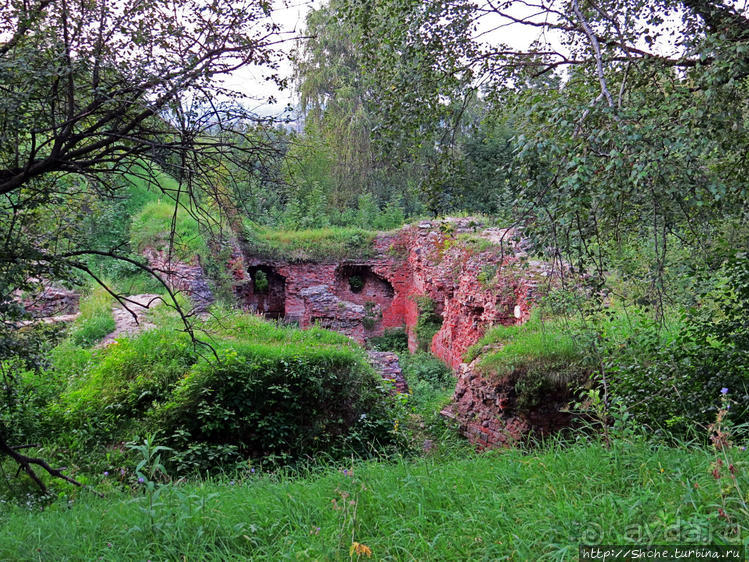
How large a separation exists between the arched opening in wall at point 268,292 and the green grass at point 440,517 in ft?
47.8

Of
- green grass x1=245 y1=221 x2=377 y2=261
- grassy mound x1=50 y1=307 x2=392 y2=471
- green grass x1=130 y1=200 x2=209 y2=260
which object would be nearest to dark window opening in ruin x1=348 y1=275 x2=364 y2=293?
green grass x1=245 y1=221 x2=377 y2=261

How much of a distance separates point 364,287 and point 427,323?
4.46 m

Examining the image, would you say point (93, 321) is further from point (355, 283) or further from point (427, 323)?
point (355, 283)

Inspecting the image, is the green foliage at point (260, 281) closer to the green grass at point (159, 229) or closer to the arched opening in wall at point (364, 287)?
the arched opening in wall at point (364, 287)

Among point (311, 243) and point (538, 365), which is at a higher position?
point (311, 243)

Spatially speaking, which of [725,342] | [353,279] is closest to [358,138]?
[353,279]

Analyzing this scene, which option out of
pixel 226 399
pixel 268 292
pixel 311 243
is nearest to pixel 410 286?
pixel 311 243

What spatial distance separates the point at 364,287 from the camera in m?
19.1

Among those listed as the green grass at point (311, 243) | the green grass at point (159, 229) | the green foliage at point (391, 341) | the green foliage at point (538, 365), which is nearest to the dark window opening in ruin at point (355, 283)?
the green grass at point (311, 243)

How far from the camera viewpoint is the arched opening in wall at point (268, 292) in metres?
17.9

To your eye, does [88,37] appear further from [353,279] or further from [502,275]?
[353,279]

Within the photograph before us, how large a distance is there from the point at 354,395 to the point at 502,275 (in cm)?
564

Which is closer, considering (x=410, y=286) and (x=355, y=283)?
(x=410, y=286)

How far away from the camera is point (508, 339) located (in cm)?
859
